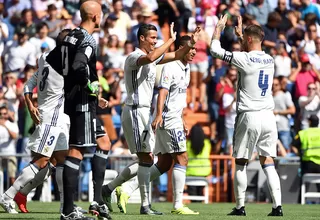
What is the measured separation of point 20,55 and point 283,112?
625cm

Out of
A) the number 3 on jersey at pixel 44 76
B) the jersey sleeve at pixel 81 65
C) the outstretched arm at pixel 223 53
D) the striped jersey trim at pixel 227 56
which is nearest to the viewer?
the jersey sleeve at pixel 81 65

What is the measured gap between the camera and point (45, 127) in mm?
14414

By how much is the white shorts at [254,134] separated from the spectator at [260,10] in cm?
1192

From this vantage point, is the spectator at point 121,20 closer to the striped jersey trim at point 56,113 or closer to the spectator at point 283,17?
the spectator at point 283,17

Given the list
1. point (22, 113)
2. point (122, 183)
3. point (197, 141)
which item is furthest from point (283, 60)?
point (122, 183)

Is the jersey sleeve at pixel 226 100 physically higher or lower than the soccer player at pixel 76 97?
higher

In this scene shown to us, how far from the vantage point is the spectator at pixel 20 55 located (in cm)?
2373

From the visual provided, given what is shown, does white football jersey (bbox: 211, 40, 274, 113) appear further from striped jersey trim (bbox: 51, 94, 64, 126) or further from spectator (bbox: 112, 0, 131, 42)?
spectator (bbox: 112, 0, 131, 42)

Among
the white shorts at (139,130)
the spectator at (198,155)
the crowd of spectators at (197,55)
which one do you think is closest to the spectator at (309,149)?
the crowd of spectators at (197,55)

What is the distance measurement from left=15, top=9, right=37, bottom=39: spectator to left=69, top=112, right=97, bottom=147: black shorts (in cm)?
1358

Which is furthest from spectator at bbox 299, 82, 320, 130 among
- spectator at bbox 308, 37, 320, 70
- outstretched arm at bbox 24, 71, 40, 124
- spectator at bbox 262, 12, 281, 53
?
outstretched arm at bbox 24, 71, 40, 124

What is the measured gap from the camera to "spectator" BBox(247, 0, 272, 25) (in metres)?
25.5

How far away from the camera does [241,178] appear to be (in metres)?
13.8

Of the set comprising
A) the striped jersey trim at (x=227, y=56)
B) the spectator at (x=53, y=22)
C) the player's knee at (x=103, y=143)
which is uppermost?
the spectator at (x=53, y=22)
